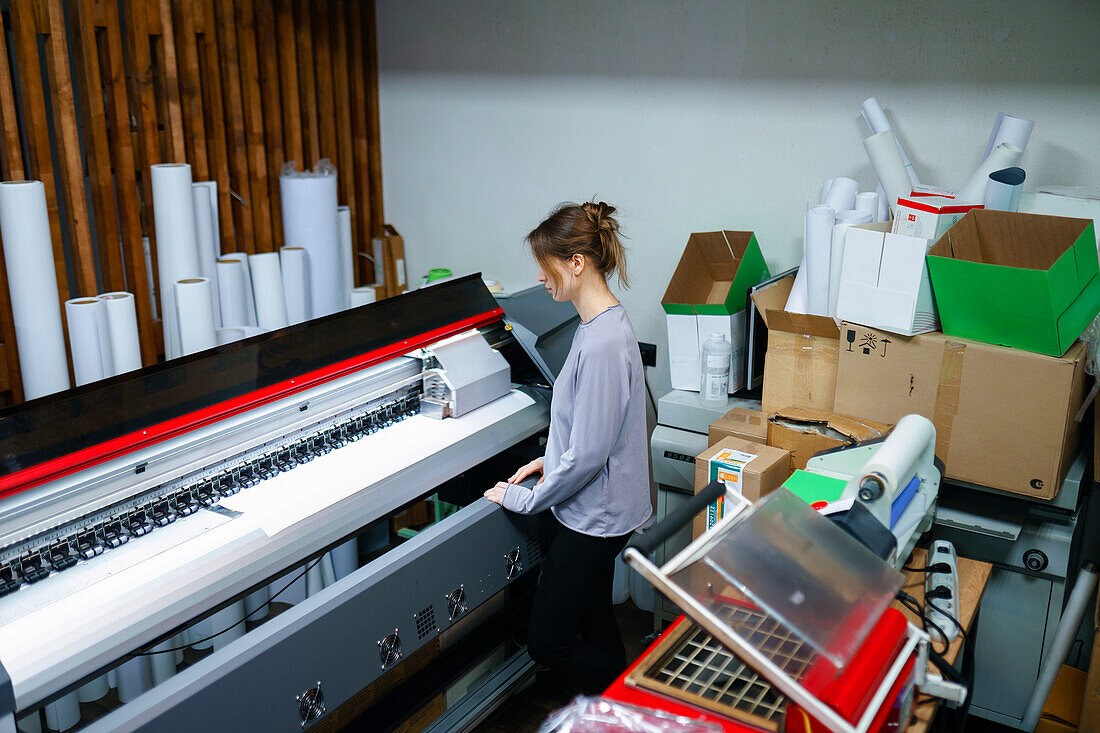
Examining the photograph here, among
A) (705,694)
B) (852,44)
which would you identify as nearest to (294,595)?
(705,694)

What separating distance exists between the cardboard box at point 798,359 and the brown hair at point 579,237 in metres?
0.72

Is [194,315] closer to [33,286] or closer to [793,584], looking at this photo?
[33,286]

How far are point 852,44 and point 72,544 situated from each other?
2.59m

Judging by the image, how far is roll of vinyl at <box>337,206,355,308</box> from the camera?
12.3ft

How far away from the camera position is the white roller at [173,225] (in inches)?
116

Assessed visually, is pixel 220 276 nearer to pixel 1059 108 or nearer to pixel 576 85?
pixel 576 85

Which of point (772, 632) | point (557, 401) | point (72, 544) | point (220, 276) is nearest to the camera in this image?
point (772, 632)

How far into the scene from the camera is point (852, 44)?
2814 mm

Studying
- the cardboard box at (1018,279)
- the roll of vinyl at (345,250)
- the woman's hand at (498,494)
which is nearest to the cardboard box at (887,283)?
the cardboard box at (1018,279)

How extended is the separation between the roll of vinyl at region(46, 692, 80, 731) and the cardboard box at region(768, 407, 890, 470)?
204 centimetres

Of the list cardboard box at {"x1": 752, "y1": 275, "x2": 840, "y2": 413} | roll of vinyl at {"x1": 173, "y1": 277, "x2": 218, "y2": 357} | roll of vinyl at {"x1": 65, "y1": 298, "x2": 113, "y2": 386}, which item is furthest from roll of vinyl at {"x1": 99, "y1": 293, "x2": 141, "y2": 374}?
cardboard box at {"x1": 752, "y1": 275, "x2": 840, "y2": 413}

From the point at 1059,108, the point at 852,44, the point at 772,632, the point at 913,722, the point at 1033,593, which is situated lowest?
the point at 1033,593

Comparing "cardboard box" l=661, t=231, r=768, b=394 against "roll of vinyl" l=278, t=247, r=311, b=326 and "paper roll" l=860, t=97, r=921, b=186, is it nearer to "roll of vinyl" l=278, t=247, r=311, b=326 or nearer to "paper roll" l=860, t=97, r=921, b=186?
"paper roll" l=860, t=97, r=921, b=186

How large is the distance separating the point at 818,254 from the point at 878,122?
0.49 metres
